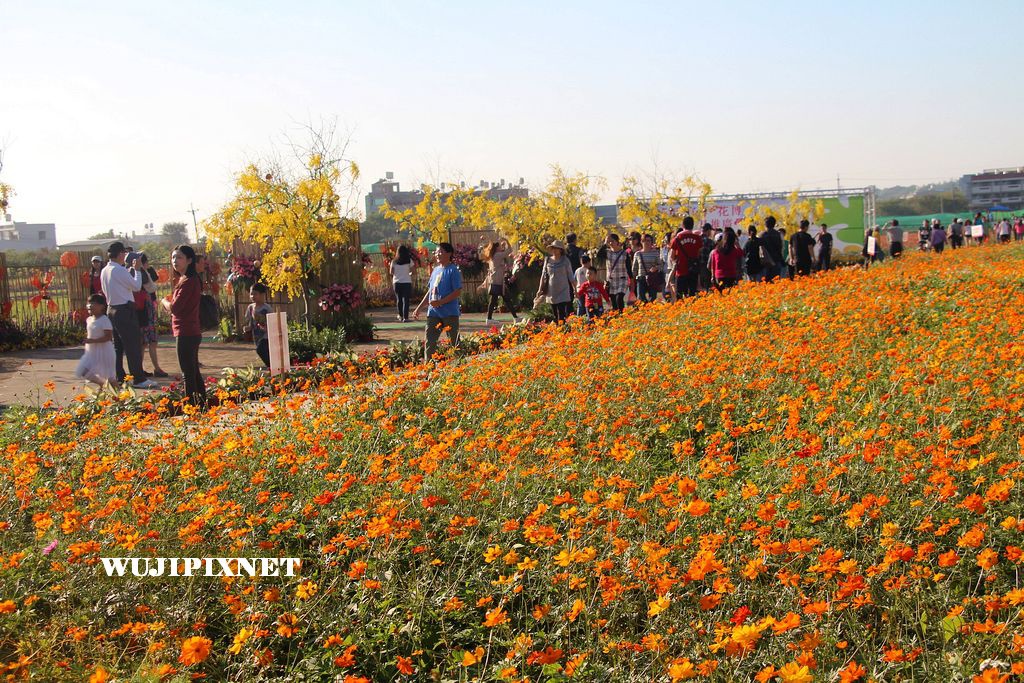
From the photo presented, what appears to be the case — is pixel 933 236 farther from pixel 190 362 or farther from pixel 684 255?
pixel 190 362

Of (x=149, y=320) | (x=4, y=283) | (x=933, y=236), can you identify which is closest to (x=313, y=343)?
(x=149, y=320)

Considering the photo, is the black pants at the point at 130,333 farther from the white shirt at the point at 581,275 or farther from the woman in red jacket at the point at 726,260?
the woman in red jacket at the point at 726,260

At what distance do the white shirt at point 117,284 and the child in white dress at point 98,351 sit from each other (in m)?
0.88

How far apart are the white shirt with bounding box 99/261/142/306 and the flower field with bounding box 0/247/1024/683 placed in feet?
13.5

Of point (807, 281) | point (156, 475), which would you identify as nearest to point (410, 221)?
point (807, 281)

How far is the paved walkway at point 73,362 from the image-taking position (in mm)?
11113

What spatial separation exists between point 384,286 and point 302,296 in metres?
8.61

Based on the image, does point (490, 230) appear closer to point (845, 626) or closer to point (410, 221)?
point (410, 221)

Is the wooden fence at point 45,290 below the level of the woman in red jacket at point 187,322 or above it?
above

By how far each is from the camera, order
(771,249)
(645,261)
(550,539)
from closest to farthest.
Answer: (550,539), (645,261), (771,249)

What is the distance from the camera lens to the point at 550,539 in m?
3.48

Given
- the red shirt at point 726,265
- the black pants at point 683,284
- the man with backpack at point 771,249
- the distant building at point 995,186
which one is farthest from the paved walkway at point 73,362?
the distant building at point 995,186

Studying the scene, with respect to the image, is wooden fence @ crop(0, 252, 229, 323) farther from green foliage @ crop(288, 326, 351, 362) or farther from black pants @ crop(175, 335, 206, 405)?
black pants @ crop(175, 335, 206, 405)

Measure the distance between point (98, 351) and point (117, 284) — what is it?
1.20 m
